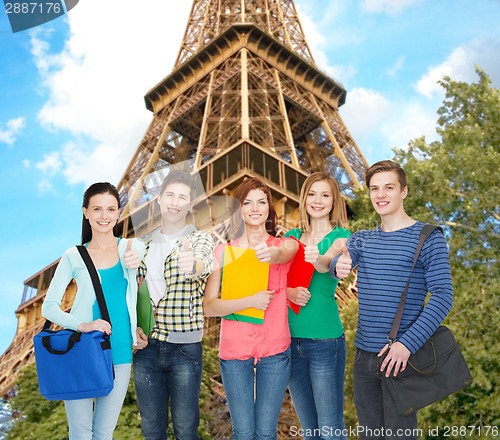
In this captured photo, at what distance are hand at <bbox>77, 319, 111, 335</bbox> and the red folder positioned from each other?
104 cm

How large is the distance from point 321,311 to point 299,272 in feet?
0.86

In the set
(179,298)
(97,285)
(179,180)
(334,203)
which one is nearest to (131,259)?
(97,285)

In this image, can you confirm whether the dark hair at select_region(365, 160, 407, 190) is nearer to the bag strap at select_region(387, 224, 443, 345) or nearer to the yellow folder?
the bag strap at select_region(387, 224, 443, 345)

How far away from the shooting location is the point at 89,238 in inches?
126

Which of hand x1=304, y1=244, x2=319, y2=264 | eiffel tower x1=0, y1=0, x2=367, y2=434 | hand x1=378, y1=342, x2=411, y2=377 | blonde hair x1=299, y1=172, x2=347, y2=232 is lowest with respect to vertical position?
hand x1=378, y1=342, x2=411, y2=377

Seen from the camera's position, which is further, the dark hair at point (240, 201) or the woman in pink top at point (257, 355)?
the dark hair at point (240, 201)

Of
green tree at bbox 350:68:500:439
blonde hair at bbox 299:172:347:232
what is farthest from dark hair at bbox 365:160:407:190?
green tree at bbox 350:68:500:439

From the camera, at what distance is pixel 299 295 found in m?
3.01

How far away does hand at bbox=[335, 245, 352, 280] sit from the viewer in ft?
9.17

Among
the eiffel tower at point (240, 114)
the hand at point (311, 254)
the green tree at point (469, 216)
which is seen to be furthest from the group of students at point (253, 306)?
the eiffel tower at point (240, 114)

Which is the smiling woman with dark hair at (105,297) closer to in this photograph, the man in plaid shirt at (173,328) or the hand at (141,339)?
the hand at (141,339)

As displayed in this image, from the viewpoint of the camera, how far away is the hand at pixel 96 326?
2779 millimetres

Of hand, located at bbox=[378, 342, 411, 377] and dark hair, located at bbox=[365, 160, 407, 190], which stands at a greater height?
dark hair, located at bbox=[365, 160, 407, 190]

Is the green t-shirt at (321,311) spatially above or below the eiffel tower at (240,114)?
below
